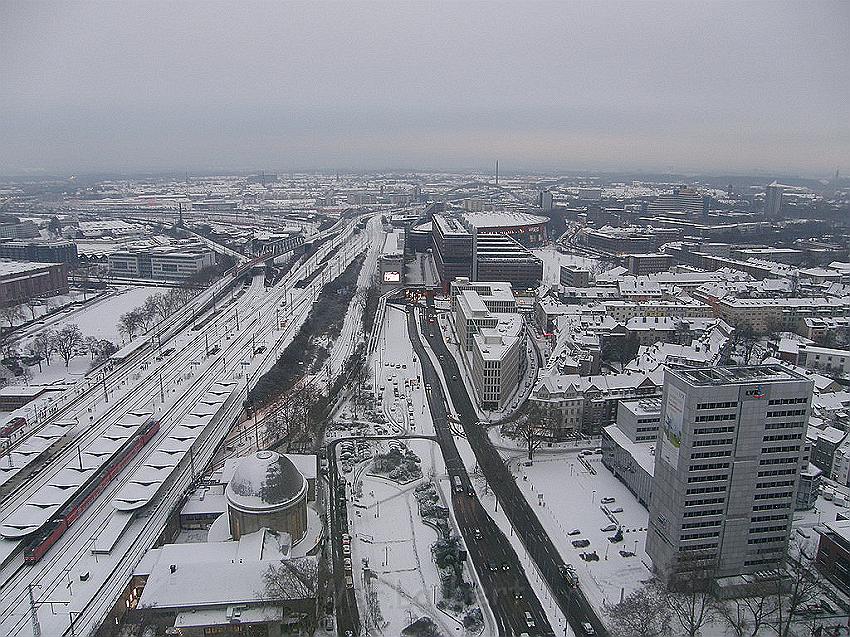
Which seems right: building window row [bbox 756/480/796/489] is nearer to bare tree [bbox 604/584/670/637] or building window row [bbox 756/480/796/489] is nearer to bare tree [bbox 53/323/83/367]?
bare tree [bbox 604/584/670/637]

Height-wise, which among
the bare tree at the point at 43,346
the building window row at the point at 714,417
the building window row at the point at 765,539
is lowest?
the bare tree at the point at 43,346

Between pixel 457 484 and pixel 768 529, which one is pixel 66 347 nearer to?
pixel 457 484

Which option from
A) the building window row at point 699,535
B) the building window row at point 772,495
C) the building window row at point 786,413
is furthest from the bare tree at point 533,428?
the building window row at point 786,413

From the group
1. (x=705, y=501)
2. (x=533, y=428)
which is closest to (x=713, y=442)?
(x=705, y=501)

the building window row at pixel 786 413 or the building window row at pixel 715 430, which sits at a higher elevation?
the building window row at pixel 786 413

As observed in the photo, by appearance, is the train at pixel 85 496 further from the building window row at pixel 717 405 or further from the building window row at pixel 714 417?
the building window row at pixel 717 405

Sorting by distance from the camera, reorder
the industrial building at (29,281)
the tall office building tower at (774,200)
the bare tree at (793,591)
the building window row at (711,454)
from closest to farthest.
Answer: the bare tree at (793,591) → the building window row at (711,454) → the industrial building at (29,281) → the tall office building tower at (774,200)

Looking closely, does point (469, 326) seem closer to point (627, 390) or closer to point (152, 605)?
point (627, 390)

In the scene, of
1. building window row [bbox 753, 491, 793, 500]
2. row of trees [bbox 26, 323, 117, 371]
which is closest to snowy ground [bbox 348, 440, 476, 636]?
building window row [bbox 753, 491, 793, 500]
